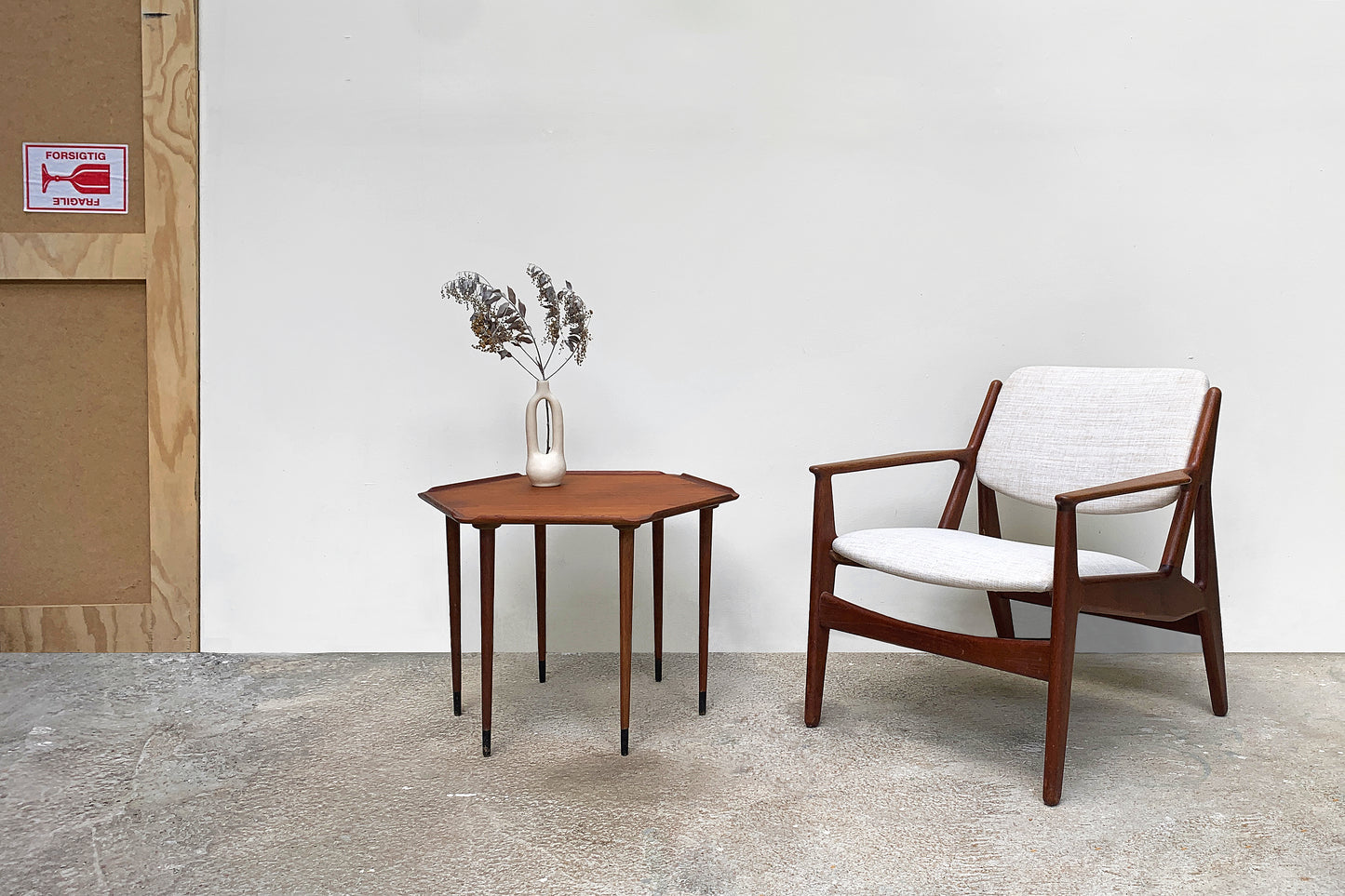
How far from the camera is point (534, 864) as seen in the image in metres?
1.68

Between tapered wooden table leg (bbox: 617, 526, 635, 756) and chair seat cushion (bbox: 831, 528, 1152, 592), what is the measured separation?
0.53m

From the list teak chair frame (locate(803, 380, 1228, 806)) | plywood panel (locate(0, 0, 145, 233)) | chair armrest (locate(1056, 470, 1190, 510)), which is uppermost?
plywood panel (locate(0, 0, 145, 233))

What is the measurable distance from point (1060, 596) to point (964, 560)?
0.68 ft

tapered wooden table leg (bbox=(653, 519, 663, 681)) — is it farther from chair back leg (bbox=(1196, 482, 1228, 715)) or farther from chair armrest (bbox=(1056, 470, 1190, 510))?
chair back leg (bbox=(1196, 482, 1228, 715))

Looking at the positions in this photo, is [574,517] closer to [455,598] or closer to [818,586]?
[455,598]

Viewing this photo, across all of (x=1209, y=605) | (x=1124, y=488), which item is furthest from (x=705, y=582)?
(x=1209, y=605)

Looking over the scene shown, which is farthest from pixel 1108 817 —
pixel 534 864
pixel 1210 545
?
pixel 534 864

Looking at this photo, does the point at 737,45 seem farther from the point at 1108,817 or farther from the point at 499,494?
the point at 1108,817

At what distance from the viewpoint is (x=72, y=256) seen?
273cm

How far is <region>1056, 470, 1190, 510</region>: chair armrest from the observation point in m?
1.89

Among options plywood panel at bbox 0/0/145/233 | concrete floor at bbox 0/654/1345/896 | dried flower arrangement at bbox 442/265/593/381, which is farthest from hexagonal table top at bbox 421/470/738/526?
plywood panel at bbox 0/0/145/233

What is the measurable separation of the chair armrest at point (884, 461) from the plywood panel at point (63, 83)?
2188 millimetres

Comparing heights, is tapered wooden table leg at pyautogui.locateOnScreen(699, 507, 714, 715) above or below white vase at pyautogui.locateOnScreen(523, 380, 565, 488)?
below

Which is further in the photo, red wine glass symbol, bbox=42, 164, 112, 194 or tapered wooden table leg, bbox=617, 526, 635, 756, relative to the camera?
red wine glass symbol, bbox=42, 164, 112, 194
